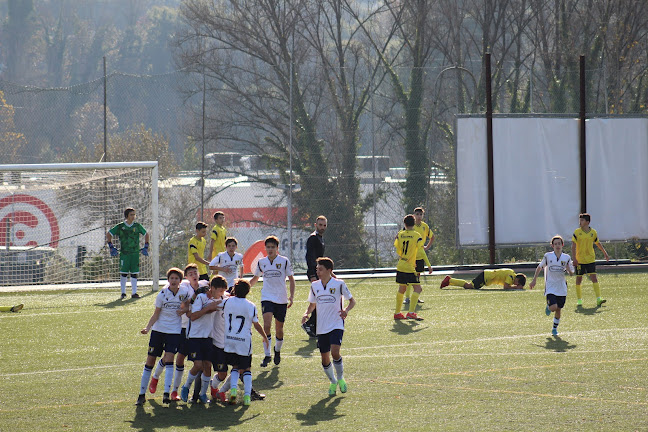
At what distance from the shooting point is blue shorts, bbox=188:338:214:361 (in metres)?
10.0

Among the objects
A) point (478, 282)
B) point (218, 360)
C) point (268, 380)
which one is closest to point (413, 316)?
point (268, 380)

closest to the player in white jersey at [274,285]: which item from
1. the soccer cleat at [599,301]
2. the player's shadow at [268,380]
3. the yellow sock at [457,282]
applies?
the player's shadow at [268,380]

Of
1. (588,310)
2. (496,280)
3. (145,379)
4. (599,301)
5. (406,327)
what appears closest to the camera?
(145,379)

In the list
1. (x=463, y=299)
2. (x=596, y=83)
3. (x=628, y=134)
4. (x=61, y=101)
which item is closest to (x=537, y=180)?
(x=628, y=134)

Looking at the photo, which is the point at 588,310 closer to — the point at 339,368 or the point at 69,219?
the point at 339,368

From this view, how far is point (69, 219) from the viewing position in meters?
23.0

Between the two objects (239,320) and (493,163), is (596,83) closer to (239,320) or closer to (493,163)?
(493,163)

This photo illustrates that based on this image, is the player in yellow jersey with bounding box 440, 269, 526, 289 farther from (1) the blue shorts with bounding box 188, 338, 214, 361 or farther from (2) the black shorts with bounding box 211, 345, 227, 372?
(1) the blue shorts with bounding box 188, 338, 214, 361

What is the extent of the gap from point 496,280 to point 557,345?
8.40 metres

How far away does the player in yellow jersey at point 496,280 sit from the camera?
845 inches

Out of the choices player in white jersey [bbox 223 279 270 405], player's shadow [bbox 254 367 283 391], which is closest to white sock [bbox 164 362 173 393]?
player in white jersey [bbox 223 279 270 405]

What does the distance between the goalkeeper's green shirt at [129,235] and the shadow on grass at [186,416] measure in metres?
10.6

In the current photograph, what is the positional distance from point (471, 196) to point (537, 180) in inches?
94.7

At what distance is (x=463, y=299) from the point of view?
19.5 m
